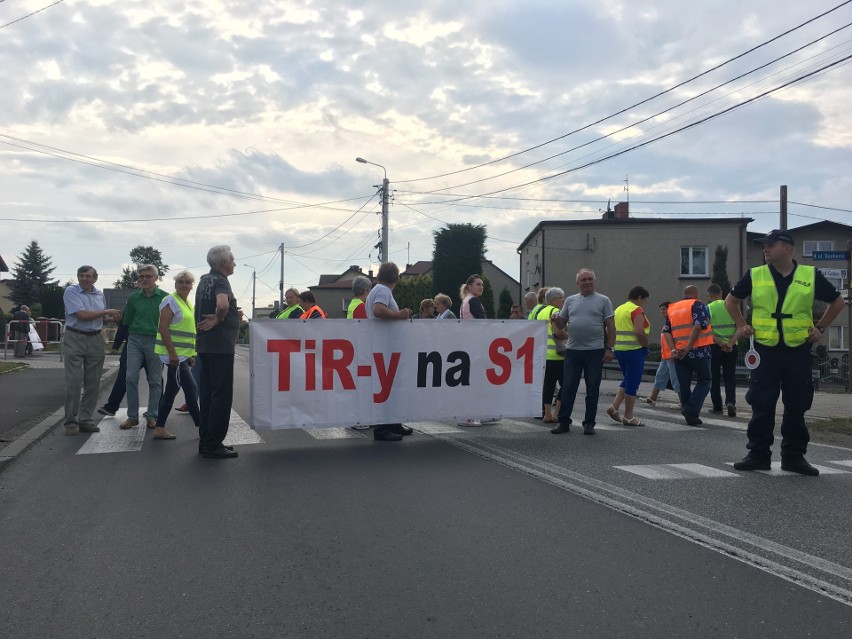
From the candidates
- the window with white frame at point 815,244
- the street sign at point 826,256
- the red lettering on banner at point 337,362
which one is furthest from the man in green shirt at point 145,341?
the window with white frame at point 815,244

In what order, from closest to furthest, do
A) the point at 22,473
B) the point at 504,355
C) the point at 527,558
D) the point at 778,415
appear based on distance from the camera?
1. the point at 527,558
2. the point at 22,473
3. the point at 504,355
4. the point at 778,415

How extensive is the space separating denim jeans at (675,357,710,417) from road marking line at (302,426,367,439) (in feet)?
13.9

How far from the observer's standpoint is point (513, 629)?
3.19 metres

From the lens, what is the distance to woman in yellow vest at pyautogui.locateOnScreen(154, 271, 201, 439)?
8359mm

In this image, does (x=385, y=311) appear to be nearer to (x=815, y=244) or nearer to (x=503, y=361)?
(x=503, y=361)

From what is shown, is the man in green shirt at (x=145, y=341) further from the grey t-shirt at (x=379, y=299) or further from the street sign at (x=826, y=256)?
the street sign at (x=826, y=256)

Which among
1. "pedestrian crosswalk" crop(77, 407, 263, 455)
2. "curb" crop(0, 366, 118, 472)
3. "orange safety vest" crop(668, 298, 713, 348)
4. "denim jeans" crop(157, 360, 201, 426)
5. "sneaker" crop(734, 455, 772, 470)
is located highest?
"orange safety vest" crop(668, 298, 713, 348)

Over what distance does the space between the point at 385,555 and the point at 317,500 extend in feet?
4.46

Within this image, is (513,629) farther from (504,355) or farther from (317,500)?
(504,355)

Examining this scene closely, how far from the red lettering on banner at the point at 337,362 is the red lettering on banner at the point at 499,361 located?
5.39 feet

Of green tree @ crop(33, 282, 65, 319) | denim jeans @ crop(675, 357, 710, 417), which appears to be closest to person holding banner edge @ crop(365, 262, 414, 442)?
denim jeans @ crop(675, 357, 710, 417)

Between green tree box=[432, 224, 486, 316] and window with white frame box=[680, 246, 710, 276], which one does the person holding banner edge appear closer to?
window with white frame box=[680, 246, 710, 276]

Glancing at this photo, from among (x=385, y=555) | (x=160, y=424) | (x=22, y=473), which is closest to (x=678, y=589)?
(x=385, y=555)

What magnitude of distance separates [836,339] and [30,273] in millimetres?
82970
